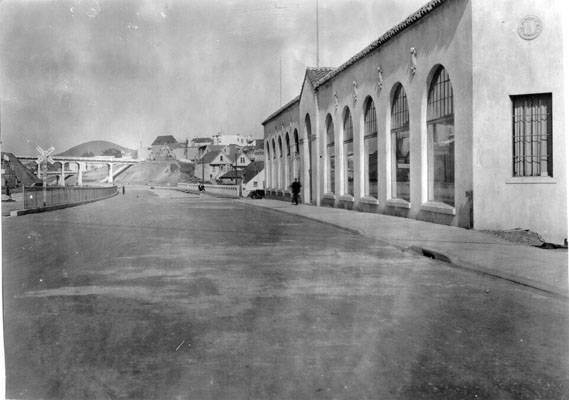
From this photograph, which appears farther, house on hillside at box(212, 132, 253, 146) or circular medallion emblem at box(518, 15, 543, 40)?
house on hillside at box(212, 132, 253, 146)

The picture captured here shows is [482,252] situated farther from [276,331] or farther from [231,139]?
[231,139]

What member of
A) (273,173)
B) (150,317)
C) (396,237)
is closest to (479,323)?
(150,317)

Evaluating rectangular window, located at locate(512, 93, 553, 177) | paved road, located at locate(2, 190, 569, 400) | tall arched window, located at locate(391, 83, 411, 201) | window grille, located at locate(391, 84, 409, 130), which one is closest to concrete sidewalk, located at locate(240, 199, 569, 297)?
paved road, located at locate(2, 190, 569, 400)

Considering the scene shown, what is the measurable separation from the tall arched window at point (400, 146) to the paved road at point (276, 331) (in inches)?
377

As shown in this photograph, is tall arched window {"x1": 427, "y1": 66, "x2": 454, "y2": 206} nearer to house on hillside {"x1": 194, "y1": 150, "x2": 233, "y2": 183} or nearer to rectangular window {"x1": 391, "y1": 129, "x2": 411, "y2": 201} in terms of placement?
rectangular window {"x1": 391, "y1": 129, "x2": 411, "y2": 201}

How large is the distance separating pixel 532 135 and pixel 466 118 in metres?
1.66

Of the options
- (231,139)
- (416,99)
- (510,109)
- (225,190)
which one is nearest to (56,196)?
(416,99)

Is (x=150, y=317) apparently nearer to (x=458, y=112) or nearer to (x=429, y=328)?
(x=429, y=328)

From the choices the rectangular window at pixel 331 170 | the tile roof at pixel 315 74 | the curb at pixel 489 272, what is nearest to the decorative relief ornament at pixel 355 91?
the rectangular window at pixel 331 170

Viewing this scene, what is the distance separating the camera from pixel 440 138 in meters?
16.3

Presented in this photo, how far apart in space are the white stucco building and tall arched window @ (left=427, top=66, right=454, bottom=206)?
0.03m

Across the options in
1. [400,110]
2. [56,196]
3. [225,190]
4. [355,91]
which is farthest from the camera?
[225,190]

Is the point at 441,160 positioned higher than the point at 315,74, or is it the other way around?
the point at 315,74

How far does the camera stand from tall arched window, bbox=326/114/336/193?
28.0 m
